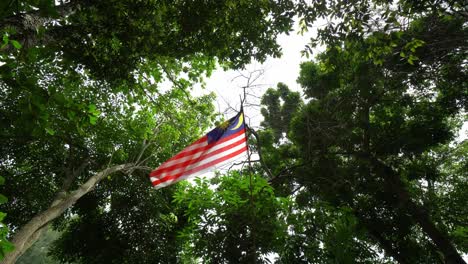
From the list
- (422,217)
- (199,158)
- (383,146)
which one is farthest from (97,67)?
(422,217)

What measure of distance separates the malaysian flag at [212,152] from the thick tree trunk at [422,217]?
8.41 metres

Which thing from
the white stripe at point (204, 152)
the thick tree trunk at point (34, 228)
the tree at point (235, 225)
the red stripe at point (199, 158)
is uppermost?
the white stripe at point (204, 152)

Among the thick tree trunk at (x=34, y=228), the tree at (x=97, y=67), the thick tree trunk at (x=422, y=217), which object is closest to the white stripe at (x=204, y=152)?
the tree at (x=97, y=67)

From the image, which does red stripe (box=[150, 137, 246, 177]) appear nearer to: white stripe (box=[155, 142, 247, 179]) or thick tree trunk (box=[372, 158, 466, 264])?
white stripe (box=[155, 142, 247, 179])

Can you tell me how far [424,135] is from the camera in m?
10.0

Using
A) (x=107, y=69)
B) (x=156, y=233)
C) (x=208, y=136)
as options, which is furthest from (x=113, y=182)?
(x=208, y=136)

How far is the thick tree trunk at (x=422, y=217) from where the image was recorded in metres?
8.77

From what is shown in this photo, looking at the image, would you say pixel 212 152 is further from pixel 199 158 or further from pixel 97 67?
pixel 97 67

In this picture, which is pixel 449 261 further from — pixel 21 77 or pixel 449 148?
pixel 21 77

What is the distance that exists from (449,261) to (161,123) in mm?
12009

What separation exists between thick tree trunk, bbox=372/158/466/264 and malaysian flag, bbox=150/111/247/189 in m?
8.41

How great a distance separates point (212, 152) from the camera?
482 centimetres

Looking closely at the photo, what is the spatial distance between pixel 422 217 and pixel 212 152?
360 inches

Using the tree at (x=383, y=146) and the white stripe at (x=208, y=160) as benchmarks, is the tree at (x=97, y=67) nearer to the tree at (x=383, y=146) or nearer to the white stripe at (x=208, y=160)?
the white stripe at (x=208, y=160)
